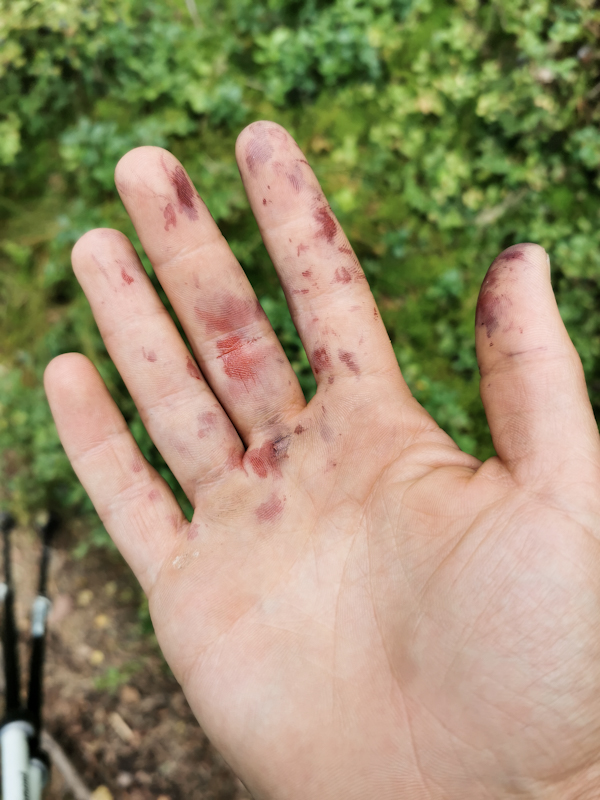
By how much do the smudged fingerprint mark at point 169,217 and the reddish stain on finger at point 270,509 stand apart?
1.18 metres

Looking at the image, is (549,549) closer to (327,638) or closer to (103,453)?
(327,638)

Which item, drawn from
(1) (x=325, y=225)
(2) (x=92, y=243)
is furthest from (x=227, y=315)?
(2) (x=92, y=243)

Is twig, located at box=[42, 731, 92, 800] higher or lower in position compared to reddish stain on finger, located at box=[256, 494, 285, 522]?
lower

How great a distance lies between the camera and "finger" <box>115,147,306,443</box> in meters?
2.29

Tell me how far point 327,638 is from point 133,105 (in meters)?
3.27

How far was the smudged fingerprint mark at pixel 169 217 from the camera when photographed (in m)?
2.29

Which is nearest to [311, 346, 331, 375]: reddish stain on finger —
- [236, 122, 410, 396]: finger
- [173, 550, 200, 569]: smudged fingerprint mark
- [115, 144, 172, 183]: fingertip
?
[236, 122, 410, 396]: finger

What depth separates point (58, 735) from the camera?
329cm

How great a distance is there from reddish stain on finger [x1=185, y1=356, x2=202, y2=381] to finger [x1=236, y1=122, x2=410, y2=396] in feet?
1.67

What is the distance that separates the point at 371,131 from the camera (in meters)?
3.35

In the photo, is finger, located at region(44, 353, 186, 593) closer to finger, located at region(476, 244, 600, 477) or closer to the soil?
the soil

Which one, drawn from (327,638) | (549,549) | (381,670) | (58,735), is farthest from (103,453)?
(58,735)

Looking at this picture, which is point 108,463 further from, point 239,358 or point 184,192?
point 184,192

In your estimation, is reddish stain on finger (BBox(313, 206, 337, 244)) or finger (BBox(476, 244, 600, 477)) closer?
finger (BBox(476, 244, 600, 477))
